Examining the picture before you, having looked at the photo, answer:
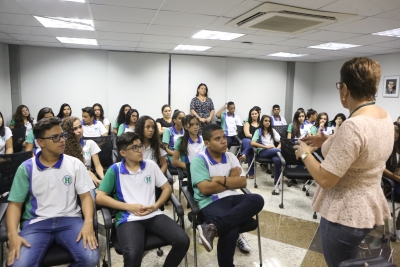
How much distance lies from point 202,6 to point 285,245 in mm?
2765

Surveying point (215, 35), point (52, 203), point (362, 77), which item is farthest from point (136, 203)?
point (215, 35)

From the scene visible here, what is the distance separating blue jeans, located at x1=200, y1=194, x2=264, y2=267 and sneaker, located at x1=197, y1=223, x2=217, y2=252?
4cm

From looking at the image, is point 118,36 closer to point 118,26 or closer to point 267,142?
point 118,26

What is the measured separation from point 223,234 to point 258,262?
0.69 m

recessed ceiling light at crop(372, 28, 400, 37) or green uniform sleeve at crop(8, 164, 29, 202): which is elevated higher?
recessed ceiling light at crop(372, 28, 400, 37)

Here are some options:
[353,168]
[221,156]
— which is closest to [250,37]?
[221,156]

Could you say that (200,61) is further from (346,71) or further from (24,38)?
(346,71)

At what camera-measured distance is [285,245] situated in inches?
112

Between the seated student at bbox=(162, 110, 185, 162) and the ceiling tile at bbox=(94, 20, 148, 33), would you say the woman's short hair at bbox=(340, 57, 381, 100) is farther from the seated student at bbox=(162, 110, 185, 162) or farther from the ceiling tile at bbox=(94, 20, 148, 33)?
the ceiling tile at bbox=(94, 20, 148, 33)

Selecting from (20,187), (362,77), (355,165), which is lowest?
Result: (20,187)

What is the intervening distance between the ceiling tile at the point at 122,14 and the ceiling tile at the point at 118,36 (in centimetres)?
101

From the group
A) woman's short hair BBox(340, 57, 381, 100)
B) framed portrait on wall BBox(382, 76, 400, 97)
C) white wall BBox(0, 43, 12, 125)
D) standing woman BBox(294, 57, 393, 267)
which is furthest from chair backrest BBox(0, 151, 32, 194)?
framed portrait on wall BBox(382, 76, 400, 97)

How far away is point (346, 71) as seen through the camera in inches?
49.4

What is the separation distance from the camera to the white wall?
5948mm
